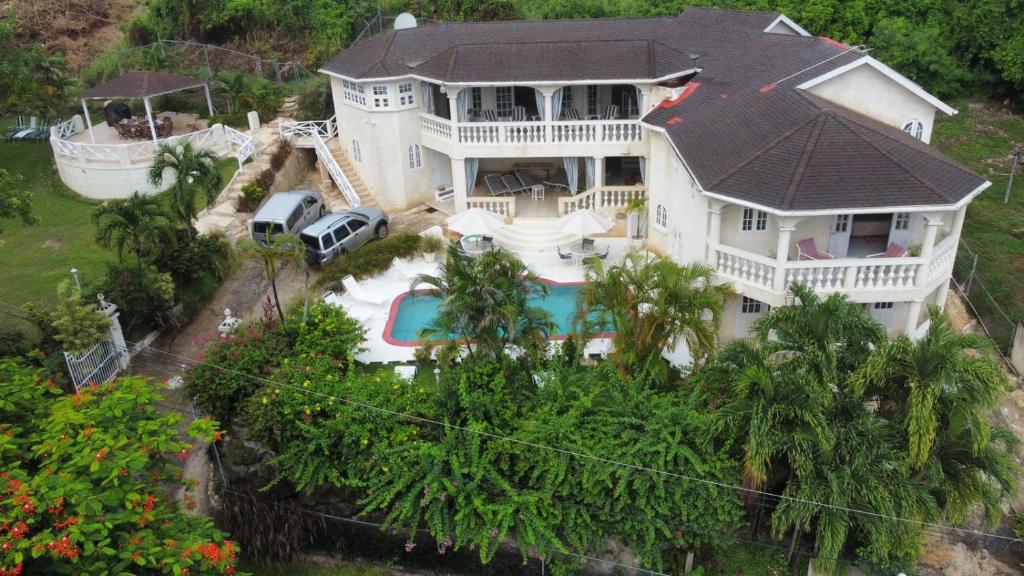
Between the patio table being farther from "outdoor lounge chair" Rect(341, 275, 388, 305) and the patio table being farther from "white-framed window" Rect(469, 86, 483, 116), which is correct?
"white-framed window" Rect(469, 86, 483, 116)

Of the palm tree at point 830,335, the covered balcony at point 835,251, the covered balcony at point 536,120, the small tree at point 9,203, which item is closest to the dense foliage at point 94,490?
the small tree at point 9,203

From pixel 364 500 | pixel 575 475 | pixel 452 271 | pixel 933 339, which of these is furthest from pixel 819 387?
pixel 364 500

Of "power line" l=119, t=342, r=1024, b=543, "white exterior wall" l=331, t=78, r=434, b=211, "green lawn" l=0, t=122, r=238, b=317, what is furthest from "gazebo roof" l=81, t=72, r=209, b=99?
"power line" l=119, t=342, r=1024, b=543

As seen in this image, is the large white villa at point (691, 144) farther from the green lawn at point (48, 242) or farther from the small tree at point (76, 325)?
the small tree at point (76, 325)

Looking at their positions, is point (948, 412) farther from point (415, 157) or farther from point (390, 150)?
point (390, 150)

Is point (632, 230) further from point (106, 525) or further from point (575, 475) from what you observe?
point (106, 525)

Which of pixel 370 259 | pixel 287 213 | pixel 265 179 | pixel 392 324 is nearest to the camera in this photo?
pixel 392 324

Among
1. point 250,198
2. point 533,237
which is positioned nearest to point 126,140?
point 250,198
